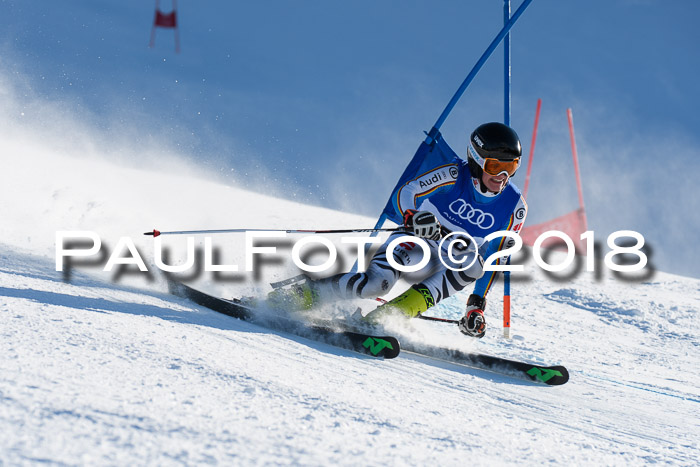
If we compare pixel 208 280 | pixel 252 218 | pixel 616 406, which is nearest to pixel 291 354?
pixel 616 406

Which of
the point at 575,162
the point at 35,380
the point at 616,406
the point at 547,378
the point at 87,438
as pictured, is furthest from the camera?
the point at 575,162

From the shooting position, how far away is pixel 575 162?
11133 millimetres

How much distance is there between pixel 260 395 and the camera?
176cm

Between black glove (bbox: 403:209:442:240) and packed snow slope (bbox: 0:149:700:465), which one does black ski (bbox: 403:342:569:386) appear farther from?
black glove (bbox: 403:209:442:240)

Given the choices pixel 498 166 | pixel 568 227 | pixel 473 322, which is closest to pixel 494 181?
pixel 498 166

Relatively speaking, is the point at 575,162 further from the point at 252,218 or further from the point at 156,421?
the point at 156,421

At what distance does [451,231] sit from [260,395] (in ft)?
8.36

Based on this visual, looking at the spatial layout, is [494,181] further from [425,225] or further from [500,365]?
[500,365]

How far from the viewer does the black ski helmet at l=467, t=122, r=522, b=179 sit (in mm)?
3744

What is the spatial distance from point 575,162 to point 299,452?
10887 millimetres

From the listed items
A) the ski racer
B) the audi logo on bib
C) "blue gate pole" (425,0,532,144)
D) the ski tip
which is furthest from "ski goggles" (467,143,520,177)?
"blue gate pole" (425,0,532,144)

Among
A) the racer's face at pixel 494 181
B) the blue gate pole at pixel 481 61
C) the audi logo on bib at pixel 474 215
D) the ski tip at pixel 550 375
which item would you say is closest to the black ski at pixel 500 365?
the ski tip at pixel 550 375

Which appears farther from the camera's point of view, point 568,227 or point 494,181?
point 568,227

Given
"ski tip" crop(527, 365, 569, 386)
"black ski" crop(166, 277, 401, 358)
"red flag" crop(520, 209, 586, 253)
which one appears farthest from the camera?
"red flag" crop(520, 209, 586, 253)
